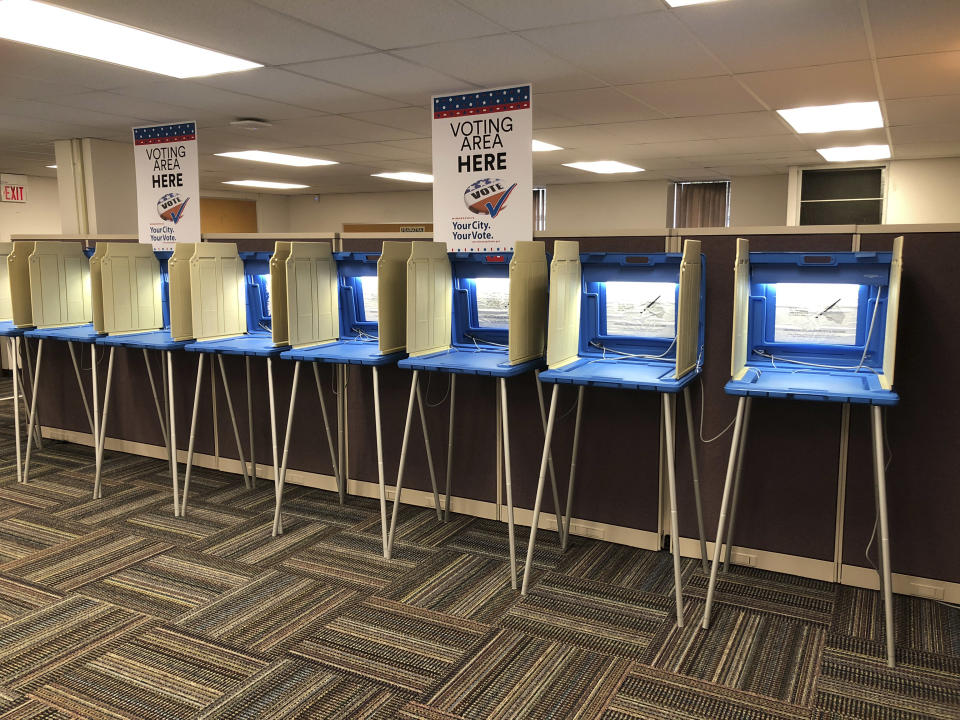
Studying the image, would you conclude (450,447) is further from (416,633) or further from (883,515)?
(883,515)

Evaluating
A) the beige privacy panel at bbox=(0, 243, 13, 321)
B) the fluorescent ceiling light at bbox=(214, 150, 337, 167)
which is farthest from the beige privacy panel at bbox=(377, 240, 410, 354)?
the fluorescent ceiling light at bbox=(214, 150, 337, 167)

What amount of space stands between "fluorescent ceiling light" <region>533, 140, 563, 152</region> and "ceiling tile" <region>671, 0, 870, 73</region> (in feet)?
8.90

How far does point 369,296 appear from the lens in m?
3.38

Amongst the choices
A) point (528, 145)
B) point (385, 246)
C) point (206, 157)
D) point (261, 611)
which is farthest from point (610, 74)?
point (206, 157)

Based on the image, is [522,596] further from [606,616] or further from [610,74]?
[610,74]

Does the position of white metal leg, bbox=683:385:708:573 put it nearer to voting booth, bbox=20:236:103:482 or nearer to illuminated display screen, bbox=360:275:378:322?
illuminated display screen, bbox=360:275:378:322

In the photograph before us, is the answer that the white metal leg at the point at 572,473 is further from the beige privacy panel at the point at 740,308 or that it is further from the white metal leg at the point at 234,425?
the white metal leg at the point at 234,425

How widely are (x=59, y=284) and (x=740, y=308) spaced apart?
352 cm

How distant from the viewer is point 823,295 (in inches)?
98.0

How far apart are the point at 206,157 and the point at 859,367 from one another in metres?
6.53

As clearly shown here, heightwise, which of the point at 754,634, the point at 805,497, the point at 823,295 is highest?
the point at 823,295

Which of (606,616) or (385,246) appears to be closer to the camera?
(606,616)

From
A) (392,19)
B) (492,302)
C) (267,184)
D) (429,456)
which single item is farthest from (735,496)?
(267,184)

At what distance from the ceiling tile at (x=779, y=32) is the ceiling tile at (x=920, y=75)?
0.29 m
